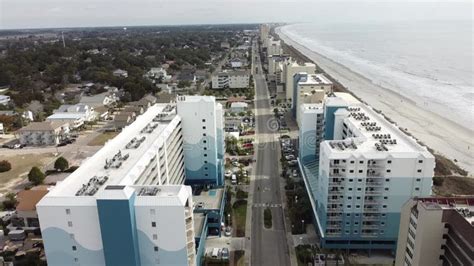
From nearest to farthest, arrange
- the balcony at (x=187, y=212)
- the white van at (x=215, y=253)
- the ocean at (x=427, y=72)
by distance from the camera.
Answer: the balcony at (x=187, y=212)
the white van at (x=215, y=253)
the ocean at (x=427, y=72)

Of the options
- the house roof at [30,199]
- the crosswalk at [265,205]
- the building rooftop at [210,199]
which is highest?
the house roof at [30,199]

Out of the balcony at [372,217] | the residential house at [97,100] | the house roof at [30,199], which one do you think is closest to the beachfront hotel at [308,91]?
the balcony at [372,217]

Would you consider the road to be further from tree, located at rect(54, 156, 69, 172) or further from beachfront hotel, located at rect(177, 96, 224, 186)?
tree, located at rect(54, 156, 69, 172)

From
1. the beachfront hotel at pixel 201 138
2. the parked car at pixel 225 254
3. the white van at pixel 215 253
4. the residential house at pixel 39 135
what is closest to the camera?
the parked car at pixel 225 254

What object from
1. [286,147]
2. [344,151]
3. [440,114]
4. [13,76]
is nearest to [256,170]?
[286,147]

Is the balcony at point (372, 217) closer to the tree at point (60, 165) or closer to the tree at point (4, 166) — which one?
the tree at point (60, 165)

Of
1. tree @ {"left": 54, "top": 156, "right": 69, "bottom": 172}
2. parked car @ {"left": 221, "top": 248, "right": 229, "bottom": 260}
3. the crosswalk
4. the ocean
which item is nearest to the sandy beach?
the ocean

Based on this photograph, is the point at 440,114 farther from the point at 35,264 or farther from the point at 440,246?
the point at 35,264

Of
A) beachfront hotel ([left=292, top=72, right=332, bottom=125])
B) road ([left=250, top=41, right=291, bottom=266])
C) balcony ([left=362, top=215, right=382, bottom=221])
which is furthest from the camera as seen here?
beachfront hotel ([left=292, top=72, right=332, bottom=125])
